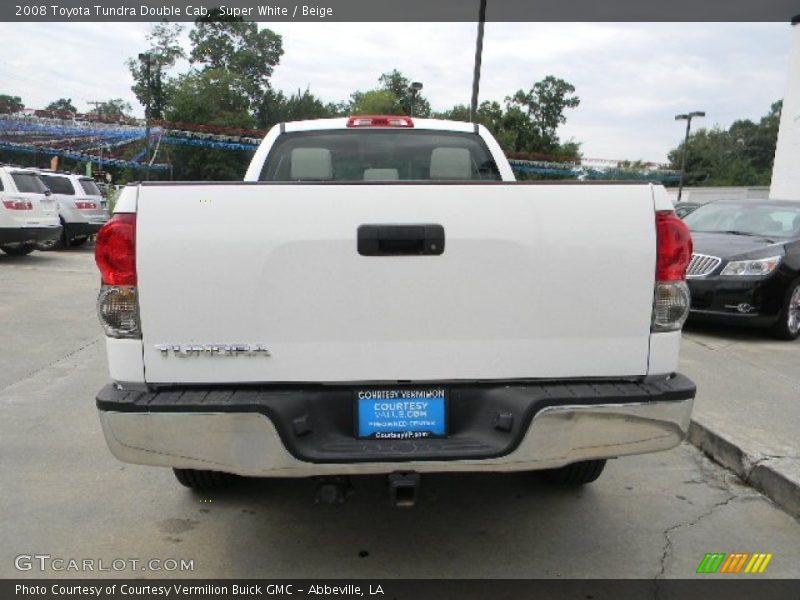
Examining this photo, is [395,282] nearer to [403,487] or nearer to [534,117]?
[403,487]

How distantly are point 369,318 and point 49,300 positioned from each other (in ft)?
27.7

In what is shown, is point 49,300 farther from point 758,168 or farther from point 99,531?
point 758,168

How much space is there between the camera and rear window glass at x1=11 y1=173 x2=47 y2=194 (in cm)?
1281

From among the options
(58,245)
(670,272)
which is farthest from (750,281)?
(58,245)

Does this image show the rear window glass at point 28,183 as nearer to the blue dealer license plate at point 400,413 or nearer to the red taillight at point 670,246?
the blue dealer license plate at point 400,413

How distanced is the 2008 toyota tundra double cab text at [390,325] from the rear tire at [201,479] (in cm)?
103

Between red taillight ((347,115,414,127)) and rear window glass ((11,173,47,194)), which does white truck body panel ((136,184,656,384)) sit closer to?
red taillight ((347,115,414,127))

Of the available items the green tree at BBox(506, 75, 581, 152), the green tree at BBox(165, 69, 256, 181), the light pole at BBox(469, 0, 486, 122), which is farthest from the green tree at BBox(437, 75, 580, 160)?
the light pole at BBox(469, 0, 486, 122)

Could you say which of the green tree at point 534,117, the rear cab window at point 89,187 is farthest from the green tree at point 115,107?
the rear cab window at point 89,187

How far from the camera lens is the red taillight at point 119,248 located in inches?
88.4

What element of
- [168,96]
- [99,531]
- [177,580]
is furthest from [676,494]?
[168,96]

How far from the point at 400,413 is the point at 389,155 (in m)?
2.34

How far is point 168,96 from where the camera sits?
5994cm

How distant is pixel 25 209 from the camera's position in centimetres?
1262
